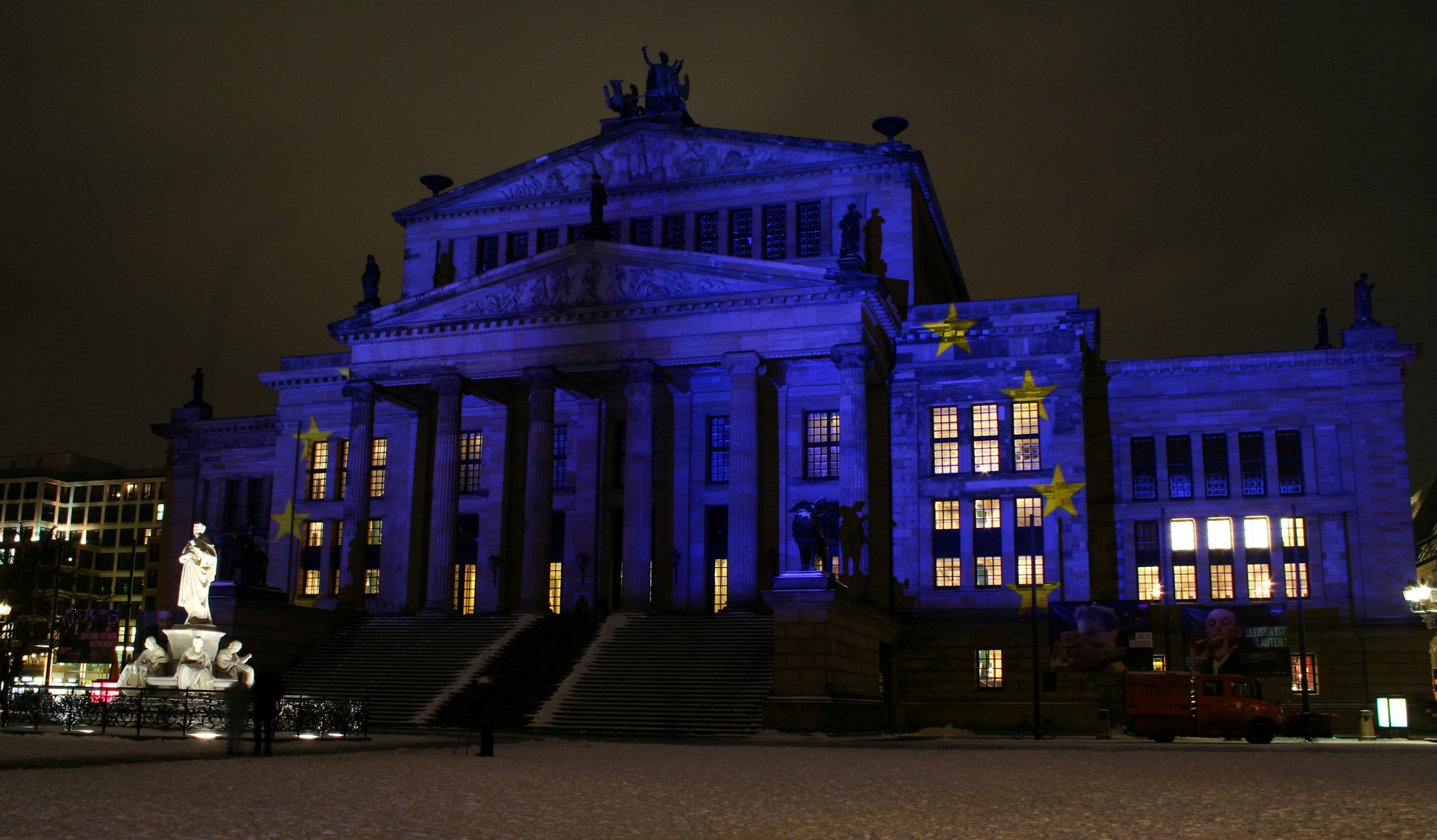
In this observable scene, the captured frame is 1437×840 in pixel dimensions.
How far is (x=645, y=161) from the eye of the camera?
56.9 m

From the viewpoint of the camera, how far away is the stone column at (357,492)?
164 feet

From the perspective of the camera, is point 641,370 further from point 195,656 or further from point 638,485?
point 195,656

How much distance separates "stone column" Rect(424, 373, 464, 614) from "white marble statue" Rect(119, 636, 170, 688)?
1647 centimetres

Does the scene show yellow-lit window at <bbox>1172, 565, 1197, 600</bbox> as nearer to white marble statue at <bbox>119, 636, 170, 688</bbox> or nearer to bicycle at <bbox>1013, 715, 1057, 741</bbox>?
bicycle at <bbox>1013, 715, 1057, 741</bbox>

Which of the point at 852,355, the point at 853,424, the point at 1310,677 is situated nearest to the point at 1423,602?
the point at 1310,677

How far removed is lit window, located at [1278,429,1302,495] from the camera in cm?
5166

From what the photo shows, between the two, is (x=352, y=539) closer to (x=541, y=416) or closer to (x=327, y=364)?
(x=541, y=416)

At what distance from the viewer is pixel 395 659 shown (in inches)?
1750

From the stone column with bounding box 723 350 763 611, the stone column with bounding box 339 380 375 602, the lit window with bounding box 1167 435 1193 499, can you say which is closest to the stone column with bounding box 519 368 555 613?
the stone column with bounding box 339 380 375 602

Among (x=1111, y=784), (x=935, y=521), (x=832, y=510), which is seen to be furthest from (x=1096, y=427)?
(x=1111, y=784)

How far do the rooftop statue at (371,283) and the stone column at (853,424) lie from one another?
19630 millimetres

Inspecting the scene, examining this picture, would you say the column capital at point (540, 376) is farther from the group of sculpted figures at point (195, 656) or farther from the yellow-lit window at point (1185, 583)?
the yellow-lit window at point (1185, 583)

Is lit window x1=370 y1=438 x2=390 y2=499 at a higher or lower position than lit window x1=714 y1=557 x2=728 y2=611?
higher

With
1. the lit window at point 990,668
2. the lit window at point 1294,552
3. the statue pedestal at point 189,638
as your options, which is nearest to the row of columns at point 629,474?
the lit window at point 990,668
